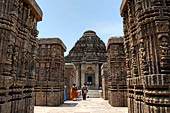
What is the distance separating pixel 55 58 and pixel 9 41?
7090mm

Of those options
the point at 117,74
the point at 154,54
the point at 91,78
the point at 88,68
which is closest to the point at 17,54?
the point at 154,54

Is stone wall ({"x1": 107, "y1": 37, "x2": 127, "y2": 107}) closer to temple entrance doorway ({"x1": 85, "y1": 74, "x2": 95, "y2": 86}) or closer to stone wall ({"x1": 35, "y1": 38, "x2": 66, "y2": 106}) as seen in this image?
stone wall ({"x1": 35, "y1": 38, "x2": 66, "y2": 106})

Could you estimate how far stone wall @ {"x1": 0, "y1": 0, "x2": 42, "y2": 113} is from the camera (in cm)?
428

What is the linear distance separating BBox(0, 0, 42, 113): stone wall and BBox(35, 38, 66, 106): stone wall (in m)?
4.66

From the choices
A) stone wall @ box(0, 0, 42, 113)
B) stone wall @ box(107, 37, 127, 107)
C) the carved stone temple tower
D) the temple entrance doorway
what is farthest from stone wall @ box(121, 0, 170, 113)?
the temple entrance doorway

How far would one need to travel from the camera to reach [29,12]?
606 centimetres

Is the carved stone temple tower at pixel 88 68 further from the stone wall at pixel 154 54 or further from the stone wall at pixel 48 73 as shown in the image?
→ the stone wall at pixel 154 54

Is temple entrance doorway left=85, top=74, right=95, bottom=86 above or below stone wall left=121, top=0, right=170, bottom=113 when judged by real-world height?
below

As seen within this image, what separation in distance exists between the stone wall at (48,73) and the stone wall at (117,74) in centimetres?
453

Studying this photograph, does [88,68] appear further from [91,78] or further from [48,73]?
[48,73]

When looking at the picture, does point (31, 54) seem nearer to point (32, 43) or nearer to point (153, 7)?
point (32, 43)

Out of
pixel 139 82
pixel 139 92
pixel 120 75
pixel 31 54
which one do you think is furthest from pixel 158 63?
pixel 120 75

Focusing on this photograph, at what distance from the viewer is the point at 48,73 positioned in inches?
439

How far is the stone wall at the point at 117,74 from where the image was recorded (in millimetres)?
10781
